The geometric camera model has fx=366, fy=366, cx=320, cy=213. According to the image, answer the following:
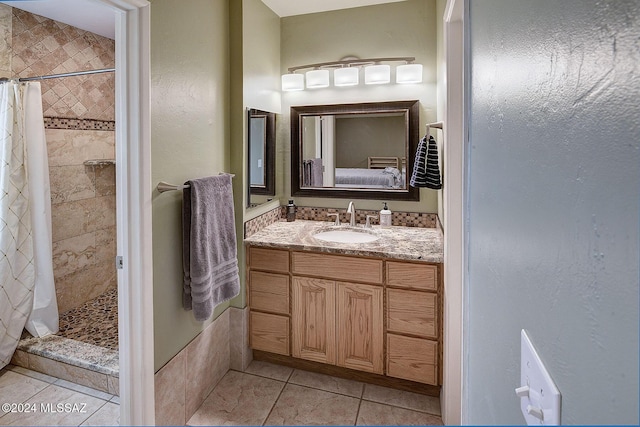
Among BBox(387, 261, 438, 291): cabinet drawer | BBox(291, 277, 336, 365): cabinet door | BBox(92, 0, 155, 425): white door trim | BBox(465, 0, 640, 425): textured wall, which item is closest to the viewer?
BBox(465, 0, 640, 425): textured wall

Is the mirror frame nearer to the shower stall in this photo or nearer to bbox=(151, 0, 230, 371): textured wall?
bbox=(151, 0, 230, 371): textured wall

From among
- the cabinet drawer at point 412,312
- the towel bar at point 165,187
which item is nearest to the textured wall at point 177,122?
the towel bar at point 165,187

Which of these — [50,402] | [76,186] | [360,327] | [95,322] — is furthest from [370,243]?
[76,186]

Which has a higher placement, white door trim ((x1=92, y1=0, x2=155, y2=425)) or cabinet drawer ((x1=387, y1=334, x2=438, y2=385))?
white door trim ((x1=92, y1=0, x2=155, y2=425))

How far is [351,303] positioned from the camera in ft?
6.82

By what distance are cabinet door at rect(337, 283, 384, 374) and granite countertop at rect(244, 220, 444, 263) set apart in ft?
0.71

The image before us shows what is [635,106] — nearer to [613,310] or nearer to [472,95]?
[613,310]

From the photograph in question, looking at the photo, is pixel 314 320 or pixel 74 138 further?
pixel 74 138

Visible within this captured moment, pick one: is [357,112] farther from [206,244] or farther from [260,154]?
[206,244]

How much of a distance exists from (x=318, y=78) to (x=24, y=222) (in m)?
2.08

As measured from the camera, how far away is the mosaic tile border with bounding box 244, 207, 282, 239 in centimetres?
229

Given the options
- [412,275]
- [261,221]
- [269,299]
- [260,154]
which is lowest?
[269,299]

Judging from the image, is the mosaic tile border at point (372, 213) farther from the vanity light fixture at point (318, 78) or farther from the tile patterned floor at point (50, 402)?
the tile patterned floor at point (50, 402)

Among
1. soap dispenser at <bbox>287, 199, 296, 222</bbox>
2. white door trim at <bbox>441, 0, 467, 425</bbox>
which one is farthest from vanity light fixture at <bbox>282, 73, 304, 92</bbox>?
white door trim at <bbox>441, 0, 467, 425</bbox>
